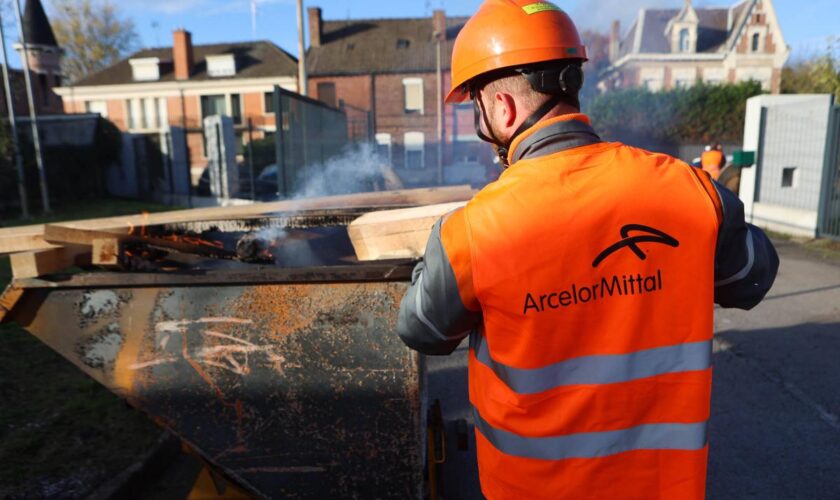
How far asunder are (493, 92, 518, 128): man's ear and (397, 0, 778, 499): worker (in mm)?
87

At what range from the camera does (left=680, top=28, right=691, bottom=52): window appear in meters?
34.3

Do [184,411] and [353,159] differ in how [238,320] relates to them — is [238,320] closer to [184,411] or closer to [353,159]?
[184,411]

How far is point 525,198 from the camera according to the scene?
48.4 inches

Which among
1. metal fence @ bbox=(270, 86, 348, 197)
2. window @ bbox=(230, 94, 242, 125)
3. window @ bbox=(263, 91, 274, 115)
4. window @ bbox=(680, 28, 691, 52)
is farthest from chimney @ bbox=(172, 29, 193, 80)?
window @ bbox=(680, 28, 691, 52)

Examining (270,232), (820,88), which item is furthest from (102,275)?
(820,88)

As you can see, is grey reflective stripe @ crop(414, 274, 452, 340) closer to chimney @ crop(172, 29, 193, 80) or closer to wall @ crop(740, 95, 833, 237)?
wall @ crop(740, 95, 833, 237)

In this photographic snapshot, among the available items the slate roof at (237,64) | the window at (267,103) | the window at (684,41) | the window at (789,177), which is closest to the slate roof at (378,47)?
the slate roof at (237,64)

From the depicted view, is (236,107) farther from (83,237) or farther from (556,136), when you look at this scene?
(556,136)

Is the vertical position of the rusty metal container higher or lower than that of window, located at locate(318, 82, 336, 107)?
lower

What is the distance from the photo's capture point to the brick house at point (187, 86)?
35.5 metres

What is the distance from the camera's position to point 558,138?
1.32m

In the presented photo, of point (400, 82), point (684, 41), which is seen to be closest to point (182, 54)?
point (400, 82)

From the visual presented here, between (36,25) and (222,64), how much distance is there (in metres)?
10.1

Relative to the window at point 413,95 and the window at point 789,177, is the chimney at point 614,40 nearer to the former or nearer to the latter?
the window at point 413,95
